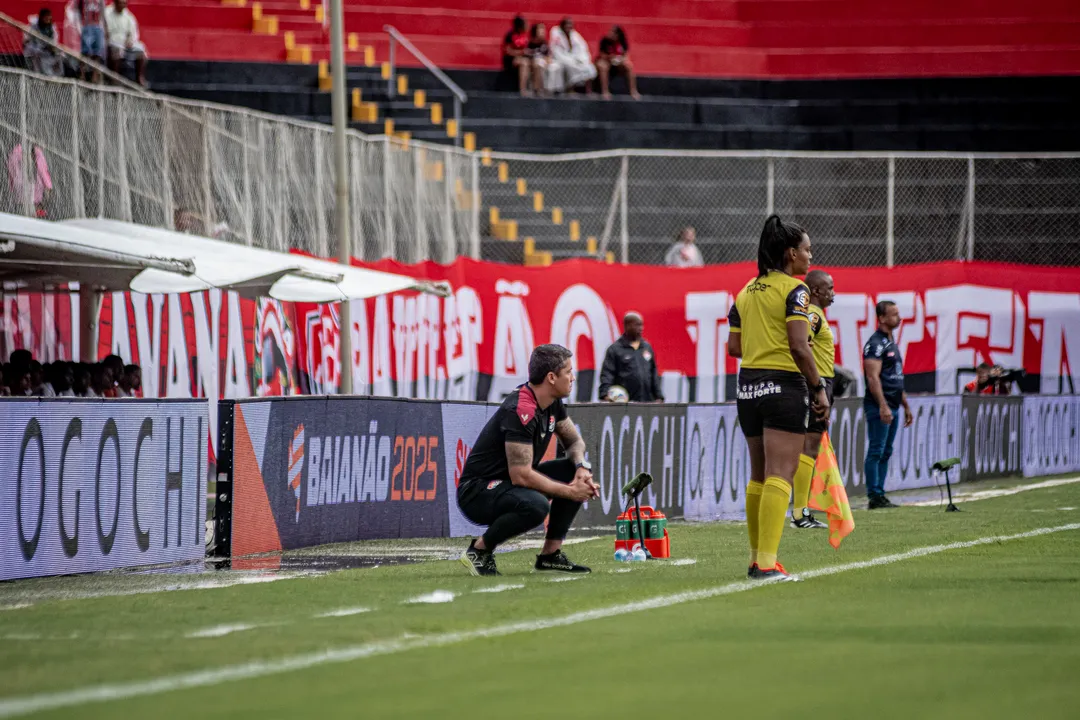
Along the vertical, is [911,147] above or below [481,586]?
above

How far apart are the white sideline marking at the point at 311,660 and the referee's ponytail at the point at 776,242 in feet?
5.76

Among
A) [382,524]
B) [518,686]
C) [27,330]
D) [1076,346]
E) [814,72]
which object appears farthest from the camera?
[814,72]

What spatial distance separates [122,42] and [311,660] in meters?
25.0

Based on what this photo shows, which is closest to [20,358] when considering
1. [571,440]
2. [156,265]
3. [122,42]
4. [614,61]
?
[156,265]

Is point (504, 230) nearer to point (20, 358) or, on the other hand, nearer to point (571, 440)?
point (20, 358)

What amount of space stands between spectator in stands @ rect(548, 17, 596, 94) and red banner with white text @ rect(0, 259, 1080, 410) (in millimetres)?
7666

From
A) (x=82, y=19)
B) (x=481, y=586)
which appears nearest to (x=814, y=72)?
(x=82, y=19)

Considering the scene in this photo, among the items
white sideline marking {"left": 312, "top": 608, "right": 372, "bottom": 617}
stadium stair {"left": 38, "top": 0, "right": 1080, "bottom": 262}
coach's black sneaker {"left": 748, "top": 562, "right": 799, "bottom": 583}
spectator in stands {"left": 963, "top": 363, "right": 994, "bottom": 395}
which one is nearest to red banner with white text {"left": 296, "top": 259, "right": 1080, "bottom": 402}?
spectator in stands {"left": 963, "top": 363, "right": 994, "bottom": 395}

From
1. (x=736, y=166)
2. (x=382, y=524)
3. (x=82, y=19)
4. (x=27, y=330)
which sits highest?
(x=82, y=19)

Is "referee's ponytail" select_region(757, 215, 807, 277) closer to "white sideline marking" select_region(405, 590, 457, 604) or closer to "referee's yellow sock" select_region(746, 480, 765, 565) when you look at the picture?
"referee's yellow sock" select_region(746, 480, 765, 565)

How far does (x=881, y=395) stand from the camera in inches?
688

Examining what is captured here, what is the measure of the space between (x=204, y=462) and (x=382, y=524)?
79.5 inches

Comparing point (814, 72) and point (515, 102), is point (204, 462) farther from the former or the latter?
point (814, 72)

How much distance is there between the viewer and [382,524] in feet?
46.8
